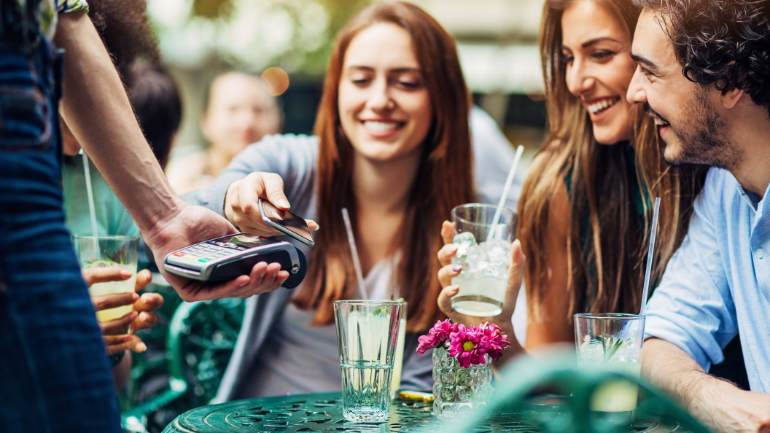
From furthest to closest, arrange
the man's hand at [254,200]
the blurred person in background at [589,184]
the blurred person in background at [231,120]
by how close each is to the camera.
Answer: the blurred person in background at [231,120], the blurred person in background at [589,184], the man's hand at [254,200]

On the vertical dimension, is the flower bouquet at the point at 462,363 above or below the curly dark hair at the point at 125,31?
below

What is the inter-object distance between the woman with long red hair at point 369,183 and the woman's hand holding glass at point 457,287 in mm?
579

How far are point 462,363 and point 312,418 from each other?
1.06 ft

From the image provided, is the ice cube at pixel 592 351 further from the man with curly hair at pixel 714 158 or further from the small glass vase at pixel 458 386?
the man with curly hair at pixel 714 158

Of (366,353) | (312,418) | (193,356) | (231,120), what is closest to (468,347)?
(366,353)

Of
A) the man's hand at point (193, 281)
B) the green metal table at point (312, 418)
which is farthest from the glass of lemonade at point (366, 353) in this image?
the man's hand at point (193, 281)

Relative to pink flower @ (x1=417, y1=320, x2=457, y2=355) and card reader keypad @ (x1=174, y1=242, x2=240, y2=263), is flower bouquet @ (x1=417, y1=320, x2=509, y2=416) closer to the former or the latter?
pink flower @ (x1=417, y1=320, x2=457, y2=355)

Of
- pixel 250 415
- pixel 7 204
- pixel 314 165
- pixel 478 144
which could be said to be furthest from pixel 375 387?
pixel 478 144

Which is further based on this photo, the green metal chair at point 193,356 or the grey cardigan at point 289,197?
the green metal chair at point 193,356

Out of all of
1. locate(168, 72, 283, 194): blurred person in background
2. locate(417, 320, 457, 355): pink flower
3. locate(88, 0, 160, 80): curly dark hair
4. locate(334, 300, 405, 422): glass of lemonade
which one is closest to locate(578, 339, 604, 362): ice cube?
locate(417, 320, 457, 355): pink flower

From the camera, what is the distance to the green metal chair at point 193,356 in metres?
3.07

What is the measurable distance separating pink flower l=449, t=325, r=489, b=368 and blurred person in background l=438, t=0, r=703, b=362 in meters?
0.82

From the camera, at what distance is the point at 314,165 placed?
127 inches

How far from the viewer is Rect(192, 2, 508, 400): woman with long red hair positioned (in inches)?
120
